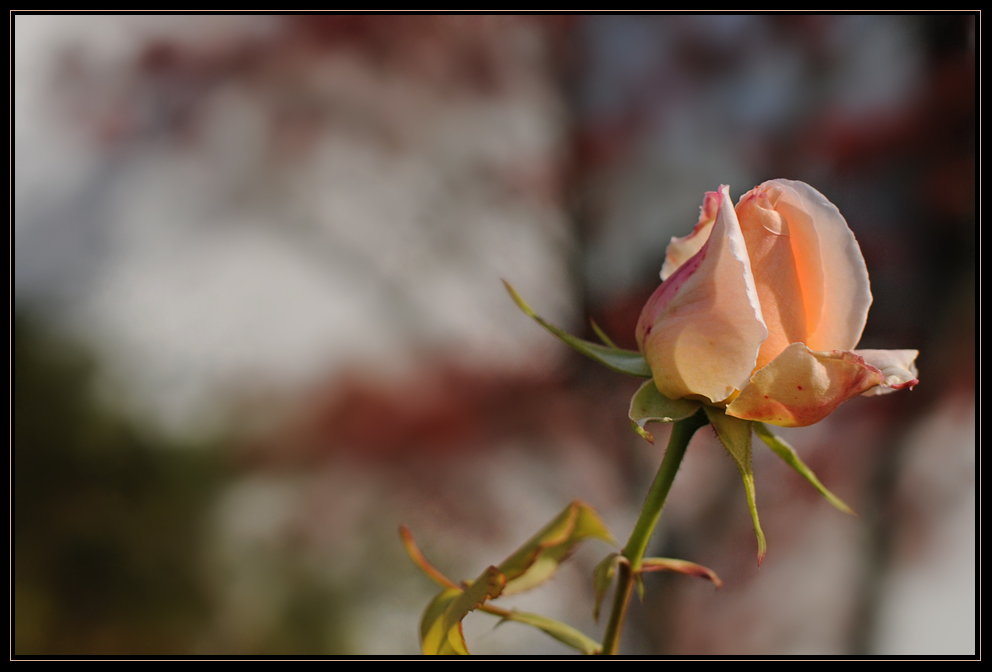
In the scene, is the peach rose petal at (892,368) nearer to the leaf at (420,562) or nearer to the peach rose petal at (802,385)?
the peach rose petal at (802,385)

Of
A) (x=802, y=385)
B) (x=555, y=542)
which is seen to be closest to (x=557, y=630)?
(x=555, y=542)

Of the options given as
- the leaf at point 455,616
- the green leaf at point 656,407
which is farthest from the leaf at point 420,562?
the green leaf at point 656,407

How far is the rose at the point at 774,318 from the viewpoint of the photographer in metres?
0.21

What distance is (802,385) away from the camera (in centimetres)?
21

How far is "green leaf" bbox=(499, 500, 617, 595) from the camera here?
29 centimetres

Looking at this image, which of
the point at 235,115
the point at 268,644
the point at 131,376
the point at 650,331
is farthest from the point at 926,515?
the point at 131,376

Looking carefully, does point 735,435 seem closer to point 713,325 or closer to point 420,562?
point 713,325

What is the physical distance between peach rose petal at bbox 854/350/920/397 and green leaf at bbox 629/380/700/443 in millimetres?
58

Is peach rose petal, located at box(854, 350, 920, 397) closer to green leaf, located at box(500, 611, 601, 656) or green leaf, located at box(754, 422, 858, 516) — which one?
green leaf, located at box(754, 422, 858, 516)

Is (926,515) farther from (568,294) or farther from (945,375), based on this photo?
(568,294)

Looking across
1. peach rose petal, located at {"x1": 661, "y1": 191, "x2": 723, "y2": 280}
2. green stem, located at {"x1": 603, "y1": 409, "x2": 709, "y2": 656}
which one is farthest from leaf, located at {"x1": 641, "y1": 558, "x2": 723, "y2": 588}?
peach rose petal, located at {"x1": 661, "y1": 191, "x2": 723, "y2": 280}

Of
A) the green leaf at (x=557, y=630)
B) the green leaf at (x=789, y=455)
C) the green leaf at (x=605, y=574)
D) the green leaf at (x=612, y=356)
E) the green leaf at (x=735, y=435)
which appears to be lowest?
the green leaf at (x=557, y=630)

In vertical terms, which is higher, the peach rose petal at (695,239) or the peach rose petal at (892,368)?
the peach rose petal at (695,239)
